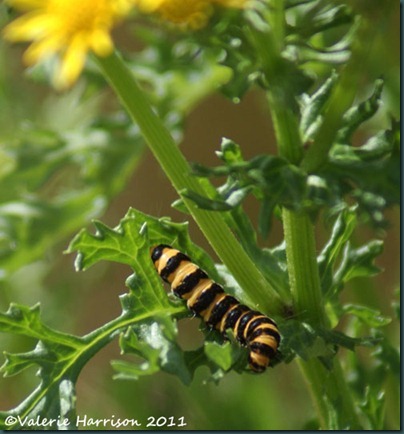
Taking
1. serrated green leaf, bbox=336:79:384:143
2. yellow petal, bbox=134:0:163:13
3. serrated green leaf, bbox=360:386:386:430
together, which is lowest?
serrated green leaf, bbox=360:386:386:430

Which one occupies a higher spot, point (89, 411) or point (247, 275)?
point (247, 275)

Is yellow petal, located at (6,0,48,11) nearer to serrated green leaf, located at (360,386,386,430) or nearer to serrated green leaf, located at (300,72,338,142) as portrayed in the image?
serrated green leaf, located at (300,72,338,142)

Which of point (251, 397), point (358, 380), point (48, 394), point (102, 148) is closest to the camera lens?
point (48, 394)

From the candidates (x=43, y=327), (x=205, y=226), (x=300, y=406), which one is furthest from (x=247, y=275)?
(x=300, y=406)

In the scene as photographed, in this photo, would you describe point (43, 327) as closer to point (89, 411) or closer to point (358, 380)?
point (358, 380)

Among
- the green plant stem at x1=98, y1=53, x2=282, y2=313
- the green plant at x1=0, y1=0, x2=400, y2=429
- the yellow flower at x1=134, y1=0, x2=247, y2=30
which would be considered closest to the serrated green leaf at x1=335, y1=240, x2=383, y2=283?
the green plant at x1=0, y1=0, x2=400, y2=429

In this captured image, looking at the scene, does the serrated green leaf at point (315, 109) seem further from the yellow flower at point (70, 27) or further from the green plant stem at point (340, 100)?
the yellow flower at point (70, 27)
